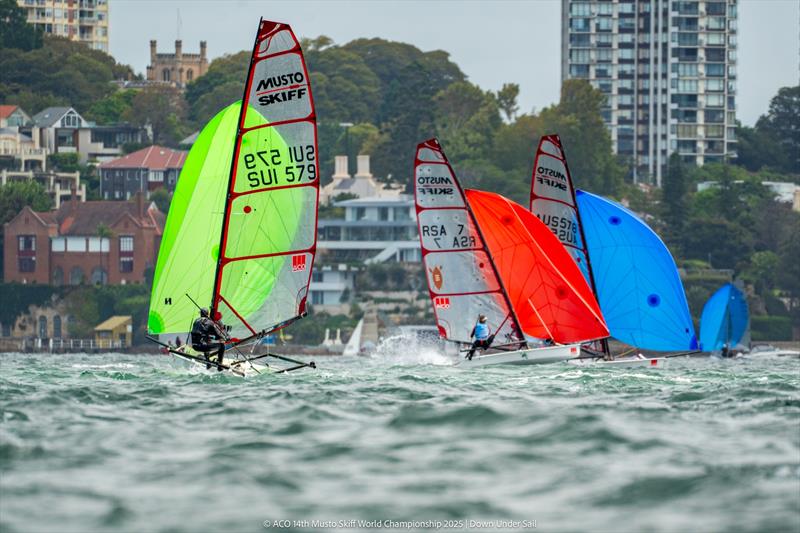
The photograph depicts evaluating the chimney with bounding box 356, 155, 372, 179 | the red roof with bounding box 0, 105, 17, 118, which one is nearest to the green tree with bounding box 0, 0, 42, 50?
the red roof with bounding box 0, 105, 17, 118

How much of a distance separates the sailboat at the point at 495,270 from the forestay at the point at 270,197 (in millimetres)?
7172

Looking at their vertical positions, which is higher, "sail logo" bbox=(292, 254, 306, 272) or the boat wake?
"sail logo" bbox=(292, 254, 306, 272)

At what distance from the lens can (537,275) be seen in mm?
37031

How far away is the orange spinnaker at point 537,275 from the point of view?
36.2m

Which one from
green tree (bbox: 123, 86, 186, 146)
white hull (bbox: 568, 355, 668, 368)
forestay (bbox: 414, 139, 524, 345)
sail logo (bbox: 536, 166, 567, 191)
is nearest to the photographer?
white hull (bbox: 568, 355, 668, 368)

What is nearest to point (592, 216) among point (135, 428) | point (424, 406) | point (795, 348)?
point (424, 406)

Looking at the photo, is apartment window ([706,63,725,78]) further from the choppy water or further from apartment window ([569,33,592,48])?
the choppy water

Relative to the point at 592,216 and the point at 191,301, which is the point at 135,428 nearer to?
the point at 191,301

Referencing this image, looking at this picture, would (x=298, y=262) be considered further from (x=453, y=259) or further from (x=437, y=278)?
(x=437, y=278)

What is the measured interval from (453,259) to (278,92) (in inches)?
365

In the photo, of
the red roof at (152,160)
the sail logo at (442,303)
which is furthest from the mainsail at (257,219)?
the red roof at (152,160)

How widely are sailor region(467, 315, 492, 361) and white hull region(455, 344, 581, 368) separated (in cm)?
44

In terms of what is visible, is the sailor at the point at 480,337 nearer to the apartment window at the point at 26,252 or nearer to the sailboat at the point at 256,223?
the sailboat at the point at 256,223

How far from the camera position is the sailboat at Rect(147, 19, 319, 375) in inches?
1155
